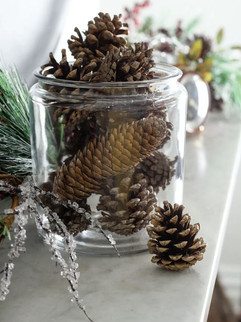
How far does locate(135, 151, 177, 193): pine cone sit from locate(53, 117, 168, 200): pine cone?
0.9 inches

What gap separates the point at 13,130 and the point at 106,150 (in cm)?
23

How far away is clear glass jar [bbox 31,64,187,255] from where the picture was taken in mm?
627

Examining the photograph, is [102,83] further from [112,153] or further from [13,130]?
[13,130]

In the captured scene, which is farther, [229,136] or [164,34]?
[164,34]

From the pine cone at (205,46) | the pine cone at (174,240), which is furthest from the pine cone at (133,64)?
the pine cone at (205,46)

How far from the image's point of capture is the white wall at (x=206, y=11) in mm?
1818

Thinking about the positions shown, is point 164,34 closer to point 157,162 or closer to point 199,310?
point 157,162

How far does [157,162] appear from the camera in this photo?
679mm

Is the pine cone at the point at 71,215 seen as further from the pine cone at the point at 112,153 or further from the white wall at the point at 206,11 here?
the white wall at the point at 206,11

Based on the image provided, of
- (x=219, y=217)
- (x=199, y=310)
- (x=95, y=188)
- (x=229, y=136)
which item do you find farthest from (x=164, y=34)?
(x=199, y=310)

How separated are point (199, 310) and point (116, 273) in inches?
4.2

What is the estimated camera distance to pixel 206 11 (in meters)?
1.82

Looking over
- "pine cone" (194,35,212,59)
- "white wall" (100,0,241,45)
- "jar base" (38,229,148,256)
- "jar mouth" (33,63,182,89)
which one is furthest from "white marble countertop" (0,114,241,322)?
"white wall" (100,0,241,45)

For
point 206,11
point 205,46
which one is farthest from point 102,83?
point 206,11
